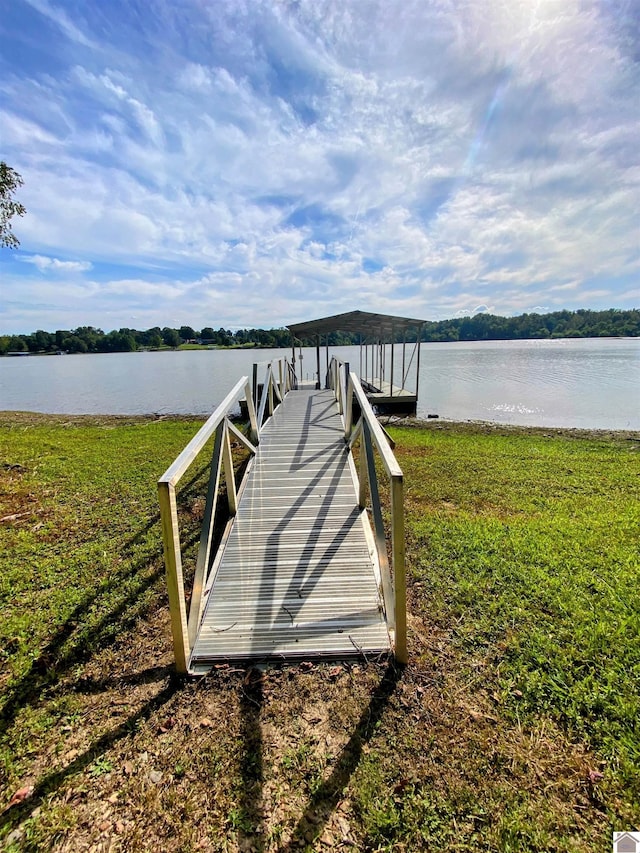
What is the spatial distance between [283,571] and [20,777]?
1.75 meters

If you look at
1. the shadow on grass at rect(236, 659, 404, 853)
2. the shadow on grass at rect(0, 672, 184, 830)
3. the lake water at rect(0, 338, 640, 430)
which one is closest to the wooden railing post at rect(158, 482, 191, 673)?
the shadow on grass at rect(0, 672, 184, 830)

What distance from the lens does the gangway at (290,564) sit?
7.29 feet

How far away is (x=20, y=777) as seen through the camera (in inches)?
67.1

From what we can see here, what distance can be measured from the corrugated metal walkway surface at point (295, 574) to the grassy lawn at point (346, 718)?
0.19 meters

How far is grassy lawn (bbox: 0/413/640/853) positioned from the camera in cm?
153

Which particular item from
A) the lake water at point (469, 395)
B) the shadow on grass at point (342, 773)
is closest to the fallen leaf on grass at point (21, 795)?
the shadow on grass at point (342, 773)

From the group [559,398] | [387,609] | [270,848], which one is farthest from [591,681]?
[559,398]

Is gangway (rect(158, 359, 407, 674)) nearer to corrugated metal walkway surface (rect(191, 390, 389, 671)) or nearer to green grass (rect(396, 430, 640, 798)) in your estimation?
corrugated metal walkway surface (rect(191, 390, 389, 671))

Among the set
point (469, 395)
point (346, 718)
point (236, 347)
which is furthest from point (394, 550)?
point (236, 347)

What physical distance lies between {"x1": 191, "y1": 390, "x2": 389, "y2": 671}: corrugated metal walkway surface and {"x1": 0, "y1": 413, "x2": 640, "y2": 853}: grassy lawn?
19cm

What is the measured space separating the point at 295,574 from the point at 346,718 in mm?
1157

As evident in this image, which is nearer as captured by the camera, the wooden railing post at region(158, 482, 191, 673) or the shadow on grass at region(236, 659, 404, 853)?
the shadow on grass at region(236, 659, 404, 853)

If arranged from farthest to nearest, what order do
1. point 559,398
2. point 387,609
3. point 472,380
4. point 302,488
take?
point 472,380, point 559,398, point 302,488, point 387,609

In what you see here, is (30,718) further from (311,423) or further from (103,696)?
(311,423)
